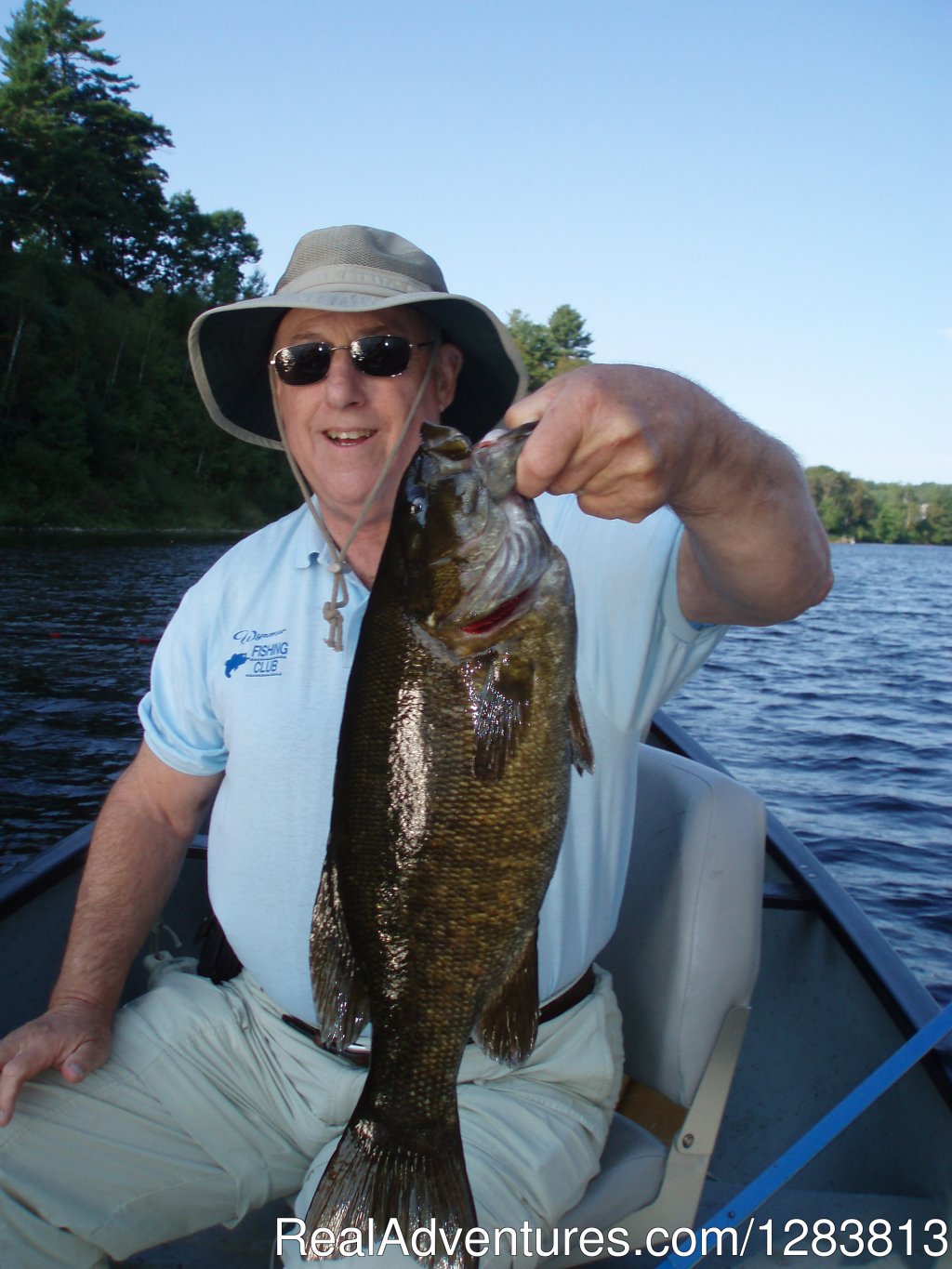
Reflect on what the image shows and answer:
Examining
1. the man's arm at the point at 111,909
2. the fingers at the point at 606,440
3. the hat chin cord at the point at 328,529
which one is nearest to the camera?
the fingers at the point at 606,440

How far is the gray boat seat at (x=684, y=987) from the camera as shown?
8.11 feet

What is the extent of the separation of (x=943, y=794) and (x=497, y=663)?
423 inches

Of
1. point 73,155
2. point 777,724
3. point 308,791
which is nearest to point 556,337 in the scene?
point 73,155

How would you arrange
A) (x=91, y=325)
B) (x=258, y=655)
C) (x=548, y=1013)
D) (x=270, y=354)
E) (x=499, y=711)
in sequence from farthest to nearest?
(x=91, y=325) → (x=270, y=354) → (x=258, y=655) → (x=548, y=1013) → (x=499, y=711)

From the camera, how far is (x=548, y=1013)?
2.41 meters

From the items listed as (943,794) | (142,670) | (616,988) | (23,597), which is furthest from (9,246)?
(616,988)

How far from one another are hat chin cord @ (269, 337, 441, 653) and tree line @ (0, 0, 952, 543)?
133ft

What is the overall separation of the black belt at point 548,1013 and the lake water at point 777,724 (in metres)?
5.08

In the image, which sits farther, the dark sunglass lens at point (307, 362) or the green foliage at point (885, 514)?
the green foliage at point (885, 514)

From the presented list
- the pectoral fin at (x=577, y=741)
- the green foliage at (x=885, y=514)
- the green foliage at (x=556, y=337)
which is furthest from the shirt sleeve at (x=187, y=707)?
the green foliage at (x=885, y=514)

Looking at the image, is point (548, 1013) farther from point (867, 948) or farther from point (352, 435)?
point (352, 435)

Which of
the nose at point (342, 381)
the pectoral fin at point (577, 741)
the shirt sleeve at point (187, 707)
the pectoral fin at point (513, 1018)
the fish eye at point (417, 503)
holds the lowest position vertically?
the pectoral fin at point (513, 1018)

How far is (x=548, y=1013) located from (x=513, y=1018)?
1.90 ft

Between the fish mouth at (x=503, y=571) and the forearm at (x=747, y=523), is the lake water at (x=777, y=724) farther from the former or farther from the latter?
the fish mouth at (x=503, y=571)
